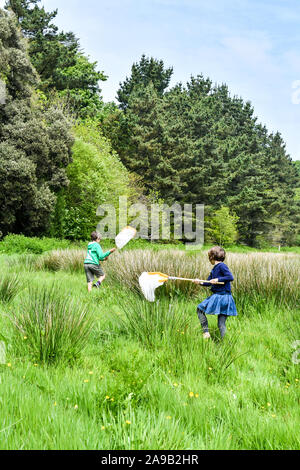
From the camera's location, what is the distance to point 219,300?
4.21 metres

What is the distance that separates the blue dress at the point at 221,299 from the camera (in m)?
4.19

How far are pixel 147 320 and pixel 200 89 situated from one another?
187 feet

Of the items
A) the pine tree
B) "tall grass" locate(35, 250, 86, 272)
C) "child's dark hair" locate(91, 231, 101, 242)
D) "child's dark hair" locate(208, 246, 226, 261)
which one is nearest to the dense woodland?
the pine tree

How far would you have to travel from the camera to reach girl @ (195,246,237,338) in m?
4.19

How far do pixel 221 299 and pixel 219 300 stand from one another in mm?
38

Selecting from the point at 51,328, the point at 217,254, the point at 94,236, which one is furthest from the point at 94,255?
the point at 51,328

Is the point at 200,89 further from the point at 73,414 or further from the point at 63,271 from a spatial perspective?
the point at 73,414

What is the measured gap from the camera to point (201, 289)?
20.7ft

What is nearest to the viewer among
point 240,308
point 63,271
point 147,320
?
point 147,320

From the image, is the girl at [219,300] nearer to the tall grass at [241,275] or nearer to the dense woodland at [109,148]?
the tall grass at [241,275]

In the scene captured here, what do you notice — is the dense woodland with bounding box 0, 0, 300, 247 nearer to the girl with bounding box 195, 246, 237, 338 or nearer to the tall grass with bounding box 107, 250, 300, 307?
the tall grass with bounding box 107, 250, 300, 307

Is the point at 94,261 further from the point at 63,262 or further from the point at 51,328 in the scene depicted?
the point at 51,328

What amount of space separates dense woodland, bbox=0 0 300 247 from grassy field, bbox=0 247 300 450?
16.8m

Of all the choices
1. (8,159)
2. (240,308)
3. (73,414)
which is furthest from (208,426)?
(8,159)
